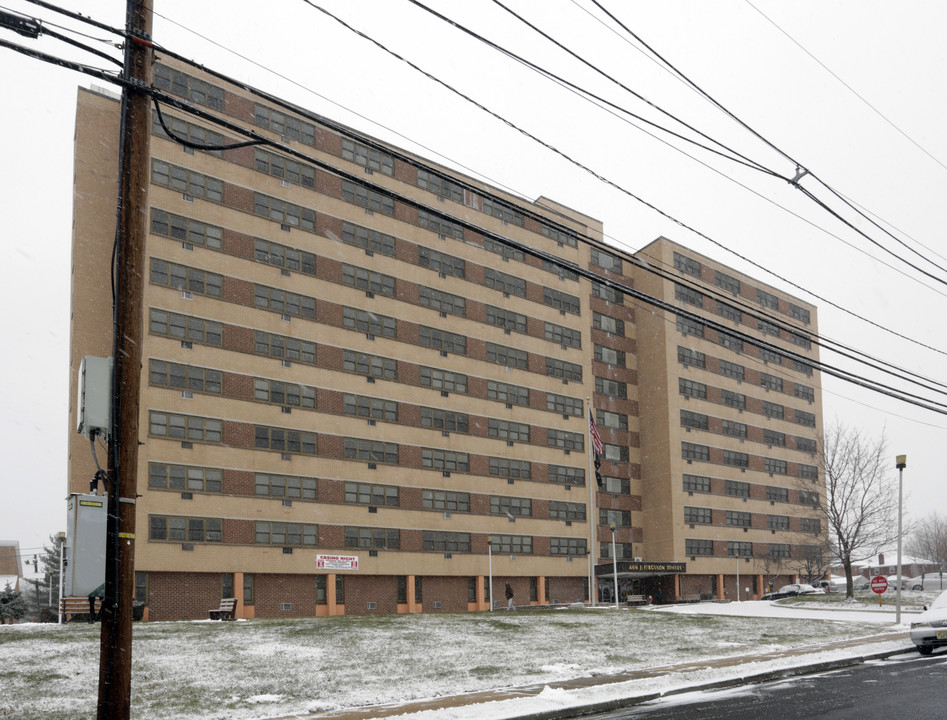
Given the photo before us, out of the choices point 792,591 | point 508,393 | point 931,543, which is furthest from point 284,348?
point 931,543

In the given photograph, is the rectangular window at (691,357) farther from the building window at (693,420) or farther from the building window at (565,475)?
the building window at (565,475)

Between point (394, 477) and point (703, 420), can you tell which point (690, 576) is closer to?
point (703, 420)

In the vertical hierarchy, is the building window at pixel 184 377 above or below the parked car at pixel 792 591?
above

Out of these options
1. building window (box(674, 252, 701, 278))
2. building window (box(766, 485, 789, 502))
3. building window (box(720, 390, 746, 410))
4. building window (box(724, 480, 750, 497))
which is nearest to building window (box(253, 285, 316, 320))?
building window (box(674, 252, 701, 278))

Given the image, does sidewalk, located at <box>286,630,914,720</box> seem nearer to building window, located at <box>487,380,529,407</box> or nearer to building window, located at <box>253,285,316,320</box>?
building window, located at <box>253,285,316,320</box>

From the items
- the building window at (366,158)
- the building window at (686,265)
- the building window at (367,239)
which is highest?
the building window at (366,158)

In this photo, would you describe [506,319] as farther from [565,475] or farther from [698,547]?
[698,547]

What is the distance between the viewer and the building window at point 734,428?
246ft

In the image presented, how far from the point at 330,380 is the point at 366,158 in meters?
14.9

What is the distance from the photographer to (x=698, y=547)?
7031 centimetres

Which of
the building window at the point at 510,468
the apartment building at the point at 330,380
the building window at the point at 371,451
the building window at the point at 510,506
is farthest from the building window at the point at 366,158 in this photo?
the building window at the point at 510,506

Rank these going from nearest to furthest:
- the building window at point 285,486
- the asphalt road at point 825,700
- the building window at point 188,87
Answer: the asphalt road at point 825,700
the building window at point 188,87
the building window at point 285,486

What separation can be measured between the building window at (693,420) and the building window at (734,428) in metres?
2.72

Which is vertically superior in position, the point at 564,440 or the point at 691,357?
the point at 691,357
